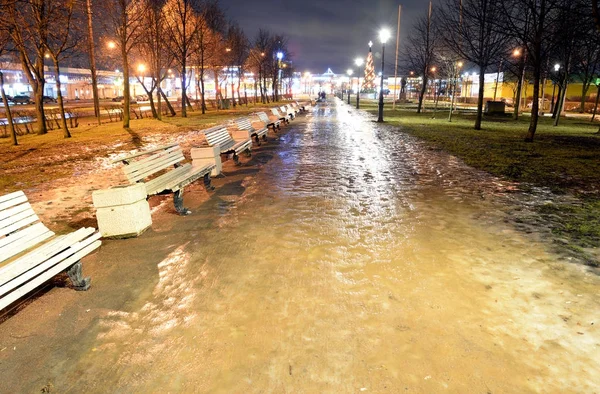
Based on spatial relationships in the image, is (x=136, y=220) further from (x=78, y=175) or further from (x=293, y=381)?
(x=78, y=175)

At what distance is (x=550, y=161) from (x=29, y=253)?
41.0ft

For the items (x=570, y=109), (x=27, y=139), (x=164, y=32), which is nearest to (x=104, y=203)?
(x=27, y=139)

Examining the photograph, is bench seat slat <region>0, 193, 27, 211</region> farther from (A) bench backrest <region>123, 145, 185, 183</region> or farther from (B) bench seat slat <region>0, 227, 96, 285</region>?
(A) bench backrest <region>123, 145, 185, 183</region>

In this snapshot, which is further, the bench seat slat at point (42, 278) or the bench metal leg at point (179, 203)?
the bench metal leg at point (179, 203)

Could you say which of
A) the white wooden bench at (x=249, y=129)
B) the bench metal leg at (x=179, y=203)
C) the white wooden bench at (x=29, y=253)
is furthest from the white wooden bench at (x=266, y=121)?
the white wooden bench at (x=29, y=253)

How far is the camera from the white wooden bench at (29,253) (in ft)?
10.7

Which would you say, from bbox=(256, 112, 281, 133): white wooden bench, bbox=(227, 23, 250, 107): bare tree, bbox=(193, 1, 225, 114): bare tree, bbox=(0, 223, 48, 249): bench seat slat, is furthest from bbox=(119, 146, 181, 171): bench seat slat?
bbox=(227, 23, 250, 107): bare tree

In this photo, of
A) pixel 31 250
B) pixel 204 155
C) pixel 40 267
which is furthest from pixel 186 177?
pixel 40 267

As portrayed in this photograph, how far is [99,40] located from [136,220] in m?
32.6

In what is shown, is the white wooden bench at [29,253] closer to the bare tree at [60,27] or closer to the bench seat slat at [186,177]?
the bench seat slat at [186,177]

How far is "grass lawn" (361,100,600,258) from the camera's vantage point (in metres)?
6.04

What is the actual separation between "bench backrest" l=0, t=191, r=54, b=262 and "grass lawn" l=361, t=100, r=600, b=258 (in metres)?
6.48

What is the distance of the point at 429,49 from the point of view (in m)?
34.3

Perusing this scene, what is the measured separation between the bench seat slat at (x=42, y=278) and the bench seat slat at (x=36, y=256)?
11cm
